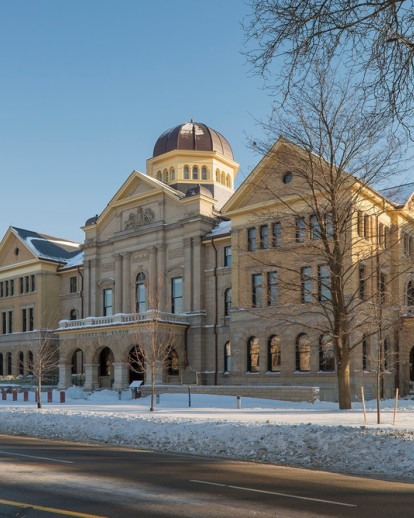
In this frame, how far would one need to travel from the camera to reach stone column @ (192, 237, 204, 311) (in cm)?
4541

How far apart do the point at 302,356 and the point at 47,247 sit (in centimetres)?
3240

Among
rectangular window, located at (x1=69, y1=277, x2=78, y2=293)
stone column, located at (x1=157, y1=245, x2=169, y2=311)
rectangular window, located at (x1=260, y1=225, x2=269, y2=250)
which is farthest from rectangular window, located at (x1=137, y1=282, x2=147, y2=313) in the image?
rectangular window, located at (x1=260, y1=225, x2=269, y2=250)

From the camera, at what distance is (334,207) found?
24.3 m

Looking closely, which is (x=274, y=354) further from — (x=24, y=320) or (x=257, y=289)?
(x=24, y=320)

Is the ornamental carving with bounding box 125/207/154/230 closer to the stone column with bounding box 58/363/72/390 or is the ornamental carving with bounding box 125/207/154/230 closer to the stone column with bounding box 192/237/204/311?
the stone column with bounding box 192/237/204/311

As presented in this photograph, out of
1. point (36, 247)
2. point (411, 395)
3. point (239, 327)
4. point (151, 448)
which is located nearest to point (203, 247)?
point (239, 327)

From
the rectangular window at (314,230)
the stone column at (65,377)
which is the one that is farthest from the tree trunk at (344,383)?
the stone column at (65,377)

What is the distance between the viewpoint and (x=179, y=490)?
34.9ft

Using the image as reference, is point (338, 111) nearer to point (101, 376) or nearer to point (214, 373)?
point (214, 373)

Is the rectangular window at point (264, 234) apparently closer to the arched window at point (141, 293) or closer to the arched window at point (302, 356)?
the arched window at point (302, 356)

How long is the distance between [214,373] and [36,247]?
25.2 m

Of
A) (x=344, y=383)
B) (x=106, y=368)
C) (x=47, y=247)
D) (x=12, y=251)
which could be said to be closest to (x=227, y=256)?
(x=106, y=368)

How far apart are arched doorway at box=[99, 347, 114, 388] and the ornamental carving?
10354 mm

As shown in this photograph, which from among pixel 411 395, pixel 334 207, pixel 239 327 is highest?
pixel 334 207
